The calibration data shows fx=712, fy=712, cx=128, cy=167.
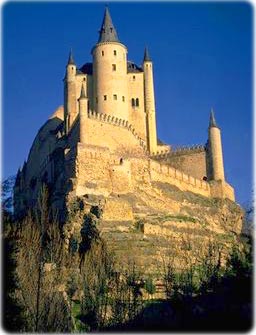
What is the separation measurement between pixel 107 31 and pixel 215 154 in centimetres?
1677

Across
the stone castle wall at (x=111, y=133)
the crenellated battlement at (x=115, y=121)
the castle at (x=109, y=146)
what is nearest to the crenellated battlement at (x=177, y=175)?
the castle at (x=109, y=146)

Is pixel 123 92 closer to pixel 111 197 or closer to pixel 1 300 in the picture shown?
pixel 111 197

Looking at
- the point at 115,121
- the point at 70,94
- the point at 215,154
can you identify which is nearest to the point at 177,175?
the point at 215,154

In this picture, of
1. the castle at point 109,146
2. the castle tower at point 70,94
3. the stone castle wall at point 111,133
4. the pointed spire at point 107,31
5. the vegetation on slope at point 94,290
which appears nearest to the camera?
the vegetation on slope at point 94,290

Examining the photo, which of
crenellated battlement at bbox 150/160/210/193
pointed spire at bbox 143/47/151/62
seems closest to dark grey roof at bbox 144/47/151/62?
pointed spire at bbox 143/47/151/62

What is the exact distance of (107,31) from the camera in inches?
2862

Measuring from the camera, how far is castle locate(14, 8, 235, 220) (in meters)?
59.2

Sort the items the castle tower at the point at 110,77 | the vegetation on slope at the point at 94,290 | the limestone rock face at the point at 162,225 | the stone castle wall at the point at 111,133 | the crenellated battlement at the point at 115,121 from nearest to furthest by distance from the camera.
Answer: the vegetation on slope at the point at 94,290, the limestone rock face at the point at 162,225, the stone castle wall at the point at 111,133, the crenellated battlement at the point at 115,121, the castle tower at the point at 110,77

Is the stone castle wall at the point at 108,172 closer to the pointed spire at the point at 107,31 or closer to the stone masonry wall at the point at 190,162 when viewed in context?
the stone masonry wall at the point at 190,162

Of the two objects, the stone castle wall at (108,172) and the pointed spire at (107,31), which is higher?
the pointed spire at (107,31)

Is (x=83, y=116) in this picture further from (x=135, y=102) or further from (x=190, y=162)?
(x=190, y=162)

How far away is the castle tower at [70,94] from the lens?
66.2 m

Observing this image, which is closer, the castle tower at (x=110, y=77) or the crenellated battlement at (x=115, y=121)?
the crenellated battlement at (x=115, y=121)

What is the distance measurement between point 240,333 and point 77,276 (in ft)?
75.4
